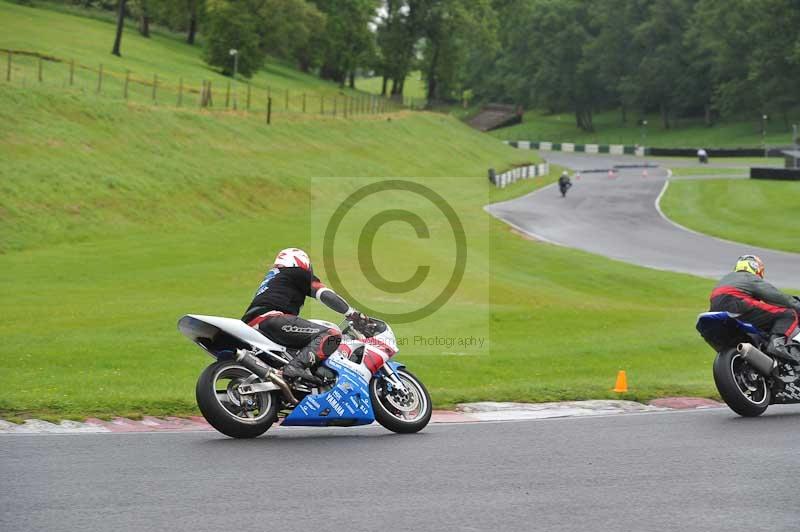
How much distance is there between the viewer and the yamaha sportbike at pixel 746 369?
13102 millimetres

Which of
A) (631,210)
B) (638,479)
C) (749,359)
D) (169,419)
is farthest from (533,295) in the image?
(631,210)

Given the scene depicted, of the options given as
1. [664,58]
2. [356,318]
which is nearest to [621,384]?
[356,318]

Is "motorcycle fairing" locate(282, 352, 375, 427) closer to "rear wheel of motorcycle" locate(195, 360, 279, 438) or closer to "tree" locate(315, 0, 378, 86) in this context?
"rear wheel of motorcycle" locate(195, 360, 279, 438)

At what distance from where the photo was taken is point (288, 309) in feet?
37.9

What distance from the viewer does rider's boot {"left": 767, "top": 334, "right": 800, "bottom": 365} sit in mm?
13469

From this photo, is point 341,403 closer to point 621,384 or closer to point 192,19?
point 621,384

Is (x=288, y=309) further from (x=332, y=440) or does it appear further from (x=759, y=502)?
(x=759, y=502)

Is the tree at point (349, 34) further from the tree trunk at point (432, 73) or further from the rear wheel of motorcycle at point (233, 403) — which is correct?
the rear wheel of motorcycle at point (233, 403)

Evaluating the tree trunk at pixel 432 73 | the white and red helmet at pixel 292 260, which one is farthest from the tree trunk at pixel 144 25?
the white and red helmet at pixel 292 260

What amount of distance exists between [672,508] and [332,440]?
12.9 ft

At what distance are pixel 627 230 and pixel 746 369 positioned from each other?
42813 millimetres

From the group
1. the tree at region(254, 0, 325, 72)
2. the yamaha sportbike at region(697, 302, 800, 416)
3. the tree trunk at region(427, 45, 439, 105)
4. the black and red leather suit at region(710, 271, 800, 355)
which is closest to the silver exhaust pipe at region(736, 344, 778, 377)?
the yamaha sportbike at region(697, 302, 800, 416)

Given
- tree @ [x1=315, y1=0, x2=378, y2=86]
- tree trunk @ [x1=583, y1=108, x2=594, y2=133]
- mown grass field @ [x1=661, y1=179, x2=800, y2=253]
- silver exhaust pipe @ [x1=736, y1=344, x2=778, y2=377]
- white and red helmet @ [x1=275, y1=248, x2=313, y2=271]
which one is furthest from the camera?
tree trunk @ [x1=583, y1=108, x2=594, y2=133]

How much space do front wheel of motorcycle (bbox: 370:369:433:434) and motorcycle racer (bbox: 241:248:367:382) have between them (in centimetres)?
67
